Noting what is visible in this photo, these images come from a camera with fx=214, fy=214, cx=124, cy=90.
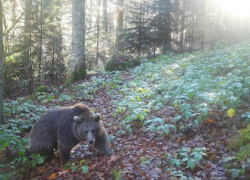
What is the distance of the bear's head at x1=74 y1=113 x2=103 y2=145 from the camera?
18.7 ft

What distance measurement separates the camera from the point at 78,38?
51.0ft

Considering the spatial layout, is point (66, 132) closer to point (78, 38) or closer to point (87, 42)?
point (78, 38)

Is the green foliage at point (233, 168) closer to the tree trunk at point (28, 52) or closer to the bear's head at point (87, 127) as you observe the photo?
the bear's head at point (87, 127)

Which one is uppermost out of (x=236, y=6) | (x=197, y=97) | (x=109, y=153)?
(x=236, y=6)

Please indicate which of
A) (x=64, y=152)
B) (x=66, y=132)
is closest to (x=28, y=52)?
(x=66, y=132)

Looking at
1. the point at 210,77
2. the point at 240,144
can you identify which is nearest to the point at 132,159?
the point at 240,144

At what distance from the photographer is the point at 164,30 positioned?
2192 cm

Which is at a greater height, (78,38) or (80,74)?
(78,38)

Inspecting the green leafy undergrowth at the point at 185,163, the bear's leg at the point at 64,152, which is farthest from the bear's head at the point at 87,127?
the green leafy undergrowth at the point at 185,163

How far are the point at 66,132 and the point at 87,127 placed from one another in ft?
2.55

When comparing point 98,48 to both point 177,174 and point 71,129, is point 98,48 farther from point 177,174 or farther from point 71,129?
point 177,174

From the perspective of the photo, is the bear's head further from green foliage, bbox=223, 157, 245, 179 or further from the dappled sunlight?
the dappled sunlight

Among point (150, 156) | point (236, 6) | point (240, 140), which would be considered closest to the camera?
point (240, 140)

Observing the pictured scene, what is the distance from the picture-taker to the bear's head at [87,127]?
5.69 metres
